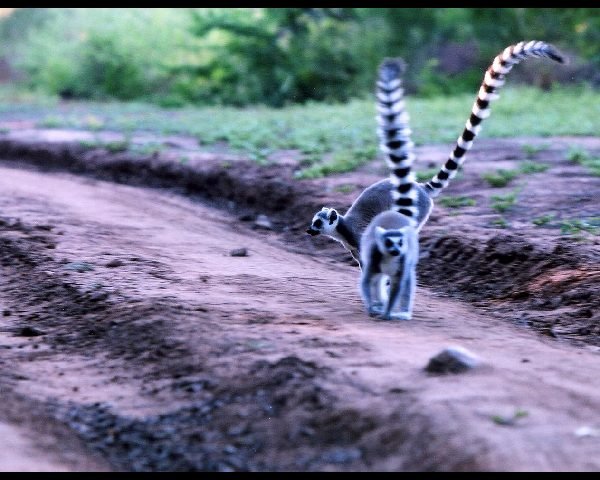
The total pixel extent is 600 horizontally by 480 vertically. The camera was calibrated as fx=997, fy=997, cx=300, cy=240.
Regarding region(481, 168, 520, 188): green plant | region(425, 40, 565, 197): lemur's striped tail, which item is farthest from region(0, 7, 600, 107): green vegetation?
region(425, 40, 565, 197): lemur's striped tail

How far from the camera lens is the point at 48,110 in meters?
24.0

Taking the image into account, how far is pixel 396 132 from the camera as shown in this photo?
734 cm

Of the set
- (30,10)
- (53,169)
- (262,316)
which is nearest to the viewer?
(262,316)

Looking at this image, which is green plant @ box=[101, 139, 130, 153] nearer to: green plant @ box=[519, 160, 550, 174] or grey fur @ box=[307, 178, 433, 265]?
green plant @ box=[519, 160, 550, 174]

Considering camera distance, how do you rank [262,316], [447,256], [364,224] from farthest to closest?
[447,256] → [364,224] → [262,316]

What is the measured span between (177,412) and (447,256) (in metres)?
4.69

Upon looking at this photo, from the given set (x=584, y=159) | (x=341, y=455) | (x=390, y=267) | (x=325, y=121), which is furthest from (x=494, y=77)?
(x=325, y=121)

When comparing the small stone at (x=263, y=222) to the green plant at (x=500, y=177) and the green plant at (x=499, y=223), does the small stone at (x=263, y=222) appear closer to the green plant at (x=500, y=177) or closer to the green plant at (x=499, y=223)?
the green plant at (x=500, y=177)

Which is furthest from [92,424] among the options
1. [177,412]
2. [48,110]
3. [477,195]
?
[48,110]

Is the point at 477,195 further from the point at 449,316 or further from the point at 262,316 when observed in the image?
the point at 262,316

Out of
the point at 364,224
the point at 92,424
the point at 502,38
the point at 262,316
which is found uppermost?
the point at 502,38

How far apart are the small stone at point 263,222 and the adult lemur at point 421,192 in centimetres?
348

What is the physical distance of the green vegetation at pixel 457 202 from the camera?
11.4 metres

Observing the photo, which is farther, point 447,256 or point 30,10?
point 30,10
